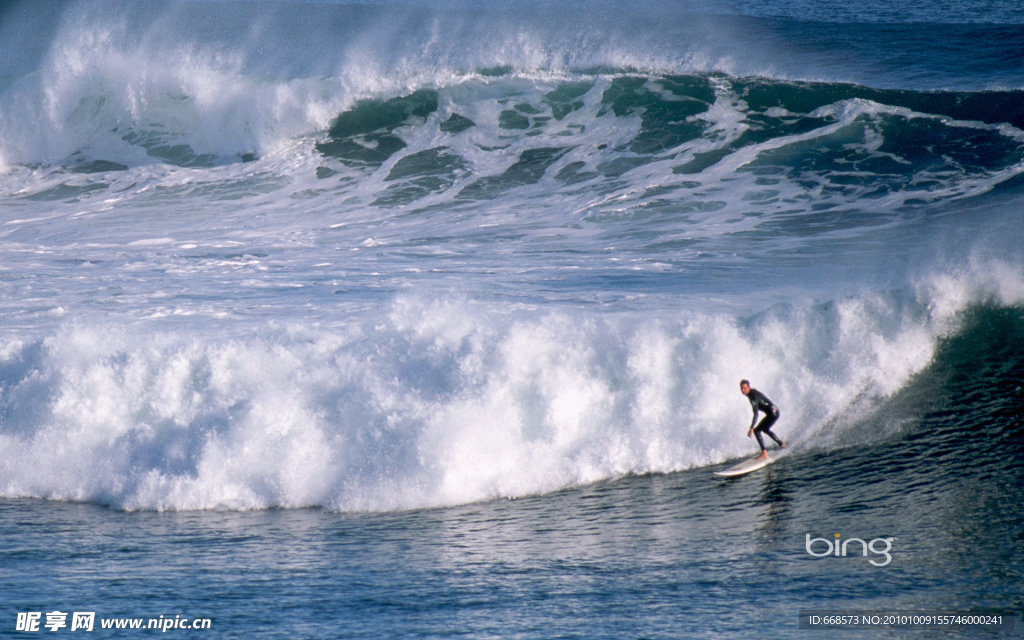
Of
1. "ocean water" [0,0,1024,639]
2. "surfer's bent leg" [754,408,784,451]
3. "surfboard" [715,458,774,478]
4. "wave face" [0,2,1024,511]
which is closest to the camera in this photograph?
"ocean water" [0,0,1024,639]

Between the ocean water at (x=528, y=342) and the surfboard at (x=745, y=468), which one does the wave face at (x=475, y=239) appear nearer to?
the ocean water at (x=528, y=342)

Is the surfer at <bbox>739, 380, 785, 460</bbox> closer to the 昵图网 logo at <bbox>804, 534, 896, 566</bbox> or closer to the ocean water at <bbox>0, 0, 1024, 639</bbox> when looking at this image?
the ocean water at <bbox>0, 0, 1024, 639</bbox>

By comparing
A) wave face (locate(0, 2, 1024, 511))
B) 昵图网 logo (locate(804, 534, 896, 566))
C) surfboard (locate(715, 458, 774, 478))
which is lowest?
surfboard (locate(715, 458, 774, 478))

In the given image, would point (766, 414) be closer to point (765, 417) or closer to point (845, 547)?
point (765, 417)

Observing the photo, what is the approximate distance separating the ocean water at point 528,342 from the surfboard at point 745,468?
123mm

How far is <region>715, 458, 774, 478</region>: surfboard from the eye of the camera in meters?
7.81

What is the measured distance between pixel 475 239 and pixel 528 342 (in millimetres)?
4215

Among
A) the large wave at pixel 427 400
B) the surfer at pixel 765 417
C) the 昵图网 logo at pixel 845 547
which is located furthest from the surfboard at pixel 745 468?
the 昵图网 logo at pixel 845 547

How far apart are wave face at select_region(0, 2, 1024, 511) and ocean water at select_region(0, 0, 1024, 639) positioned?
54 mm

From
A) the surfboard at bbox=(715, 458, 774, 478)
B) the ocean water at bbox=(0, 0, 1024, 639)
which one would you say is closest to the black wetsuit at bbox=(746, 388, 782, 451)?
the surfboard at bbox=(715, 458, 774, 478)

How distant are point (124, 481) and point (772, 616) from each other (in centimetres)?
587

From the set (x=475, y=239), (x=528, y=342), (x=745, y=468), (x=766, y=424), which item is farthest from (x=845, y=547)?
(x=475, y=239)

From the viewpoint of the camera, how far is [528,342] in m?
8.86

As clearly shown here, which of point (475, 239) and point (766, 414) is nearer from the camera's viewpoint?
point (766, 414)
